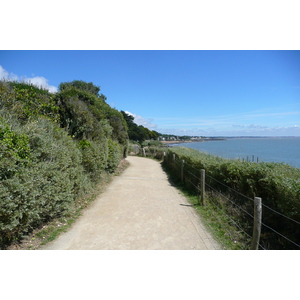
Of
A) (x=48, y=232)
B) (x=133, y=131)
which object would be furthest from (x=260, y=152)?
(x=133, y=131)

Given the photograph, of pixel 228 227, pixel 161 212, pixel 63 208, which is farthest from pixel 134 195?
pixel 228 227

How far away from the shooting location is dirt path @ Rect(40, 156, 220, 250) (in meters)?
4.16

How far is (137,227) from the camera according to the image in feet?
16.5

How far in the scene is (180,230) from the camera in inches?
195

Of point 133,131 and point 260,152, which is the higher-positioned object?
point 133,131

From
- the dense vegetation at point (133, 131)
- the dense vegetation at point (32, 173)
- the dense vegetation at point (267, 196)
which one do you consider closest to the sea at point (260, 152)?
the dense vegetation at point (267, 196)

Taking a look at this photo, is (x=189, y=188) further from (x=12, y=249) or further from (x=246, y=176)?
(x=12, y=249)

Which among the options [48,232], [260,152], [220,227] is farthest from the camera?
[260,152]

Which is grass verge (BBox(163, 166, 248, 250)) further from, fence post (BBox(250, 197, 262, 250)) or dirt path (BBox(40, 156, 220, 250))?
fence post (BBox(250, 197, 262, 250))

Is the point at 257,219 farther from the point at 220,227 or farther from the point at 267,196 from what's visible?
the point at 267,196

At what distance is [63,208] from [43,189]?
43.3 inches

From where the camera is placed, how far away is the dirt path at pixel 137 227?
4.16 metres

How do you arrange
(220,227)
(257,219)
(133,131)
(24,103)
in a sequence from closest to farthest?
1. (257,219)
2. (220,227)
3. (24,103)
4. (133,131)

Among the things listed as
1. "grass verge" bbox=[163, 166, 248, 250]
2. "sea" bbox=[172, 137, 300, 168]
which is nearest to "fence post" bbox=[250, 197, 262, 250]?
"grass verge" bbox=[163, 166, 248, 250]
